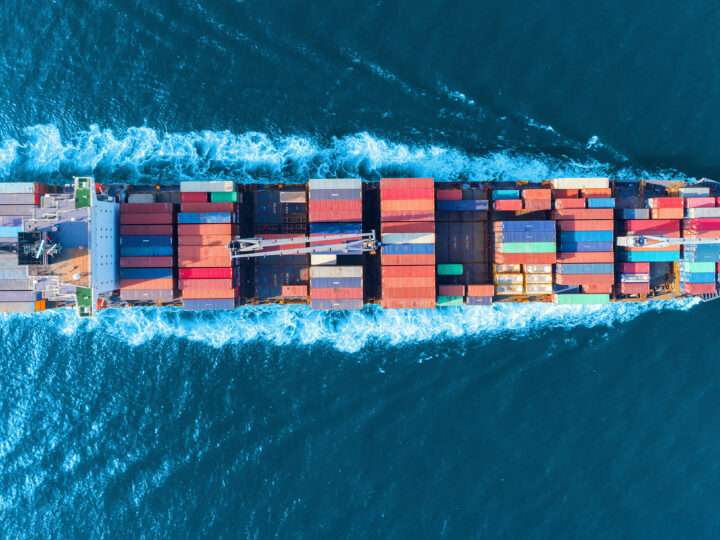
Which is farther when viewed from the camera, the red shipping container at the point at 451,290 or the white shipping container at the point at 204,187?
the red shipping container at the point at 451,290

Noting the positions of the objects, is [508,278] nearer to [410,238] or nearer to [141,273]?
[410,238]

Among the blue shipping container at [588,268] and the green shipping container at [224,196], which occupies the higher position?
the green shipping container at [224,196]

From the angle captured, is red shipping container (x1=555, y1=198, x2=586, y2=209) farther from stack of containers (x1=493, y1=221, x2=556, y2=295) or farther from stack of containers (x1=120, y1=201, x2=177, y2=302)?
stack of containers (x1=120, y1=201, x2=177, y2=302)

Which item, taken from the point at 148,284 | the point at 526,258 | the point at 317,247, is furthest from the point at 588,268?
the point at 148,284

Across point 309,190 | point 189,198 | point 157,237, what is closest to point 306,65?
point 309,190

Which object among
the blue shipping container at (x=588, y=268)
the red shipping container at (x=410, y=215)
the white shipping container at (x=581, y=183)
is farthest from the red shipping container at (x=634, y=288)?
the red shipping container at (x=410, y=215)

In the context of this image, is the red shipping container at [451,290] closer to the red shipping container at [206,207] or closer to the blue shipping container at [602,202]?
the blue shipping container at [602,202]

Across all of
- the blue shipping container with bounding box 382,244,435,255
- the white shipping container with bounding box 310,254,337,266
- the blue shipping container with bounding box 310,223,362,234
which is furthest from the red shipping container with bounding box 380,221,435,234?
the white shipping container with bounding box 310,254,337,266
